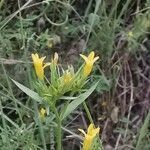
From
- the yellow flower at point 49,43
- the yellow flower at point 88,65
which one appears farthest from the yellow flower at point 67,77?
the yellow flower at point 49,43

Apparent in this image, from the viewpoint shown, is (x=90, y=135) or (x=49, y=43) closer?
(x=90, y=135)

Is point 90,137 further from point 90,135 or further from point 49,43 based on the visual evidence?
point 49,43

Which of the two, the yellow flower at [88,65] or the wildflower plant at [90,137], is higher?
the yellow flower at [88,65]

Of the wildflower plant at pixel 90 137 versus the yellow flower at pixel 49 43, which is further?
the yellow flower at pixel 49 43

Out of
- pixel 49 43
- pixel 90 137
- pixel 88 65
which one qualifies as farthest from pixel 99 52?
pixel 90 137

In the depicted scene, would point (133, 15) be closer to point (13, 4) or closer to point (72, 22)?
point (72, 22)

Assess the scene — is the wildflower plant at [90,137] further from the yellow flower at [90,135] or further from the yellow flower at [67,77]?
the yellow flower at [67,77]

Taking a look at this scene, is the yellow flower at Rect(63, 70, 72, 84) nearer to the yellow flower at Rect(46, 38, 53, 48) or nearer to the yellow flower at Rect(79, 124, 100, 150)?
the yellow flower at Rect(79, 124, 100, 150)

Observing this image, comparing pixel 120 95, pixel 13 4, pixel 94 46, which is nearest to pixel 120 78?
pixel 120 95

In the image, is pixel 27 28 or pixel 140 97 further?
pixel 140 97
